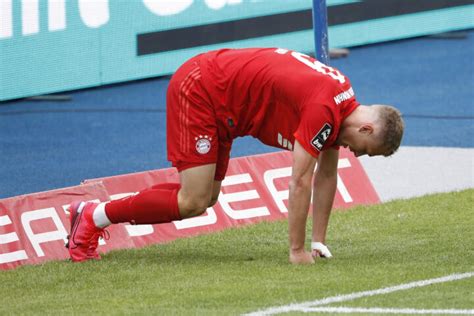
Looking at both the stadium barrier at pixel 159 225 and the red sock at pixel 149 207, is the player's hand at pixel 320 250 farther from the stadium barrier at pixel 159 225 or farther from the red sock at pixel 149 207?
the stadium barrier at pixel 159 225

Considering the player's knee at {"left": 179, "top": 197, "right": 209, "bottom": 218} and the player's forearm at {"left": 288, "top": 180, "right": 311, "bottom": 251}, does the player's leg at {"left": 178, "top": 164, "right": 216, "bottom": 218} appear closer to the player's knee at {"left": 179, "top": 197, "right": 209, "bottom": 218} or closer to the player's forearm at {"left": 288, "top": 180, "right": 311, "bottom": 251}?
the player's knee at {"left": 179, "top": 197, "right": 209, "bottom": 218}

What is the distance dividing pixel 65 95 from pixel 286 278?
797 centimetres

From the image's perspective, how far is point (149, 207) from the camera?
7.39m

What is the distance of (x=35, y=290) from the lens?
6.95m

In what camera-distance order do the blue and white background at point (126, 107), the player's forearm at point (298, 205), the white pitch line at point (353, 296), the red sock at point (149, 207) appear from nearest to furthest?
1. the white pitch line at point (353, 296)
2. the player's forearm at point (298, 205)
3. the red sock at point (149, 207)
4. the blue and white background at point (126, 107)

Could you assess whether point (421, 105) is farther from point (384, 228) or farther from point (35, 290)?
point (35, 290)

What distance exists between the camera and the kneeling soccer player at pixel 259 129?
22.9ft

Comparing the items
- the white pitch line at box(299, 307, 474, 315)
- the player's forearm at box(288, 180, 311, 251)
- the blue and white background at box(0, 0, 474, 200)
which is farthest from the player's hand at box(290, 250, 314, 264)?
the blue and white background at box(0, 0, 474, 200)

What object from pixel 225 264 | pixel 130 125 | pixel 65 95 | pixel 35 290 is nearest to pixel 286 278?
pixel 225 264

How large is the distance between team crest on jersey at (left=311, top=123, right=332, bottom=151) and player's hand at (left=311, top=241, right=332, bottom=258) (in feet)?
2.65

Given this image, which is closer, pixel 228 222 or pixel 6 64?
pixel 228 222

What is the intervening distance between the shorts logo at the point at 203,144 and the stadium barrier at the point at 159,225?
1113 millimetres

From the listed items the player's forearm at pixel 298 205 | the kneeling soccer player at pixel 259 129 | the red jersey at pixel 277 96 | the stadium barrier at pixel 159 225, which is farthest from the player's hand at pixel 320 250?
the stadium barrier at pixel 159 225

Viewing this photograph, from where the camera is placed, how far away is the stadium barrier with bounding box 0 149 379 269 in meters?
7.77
